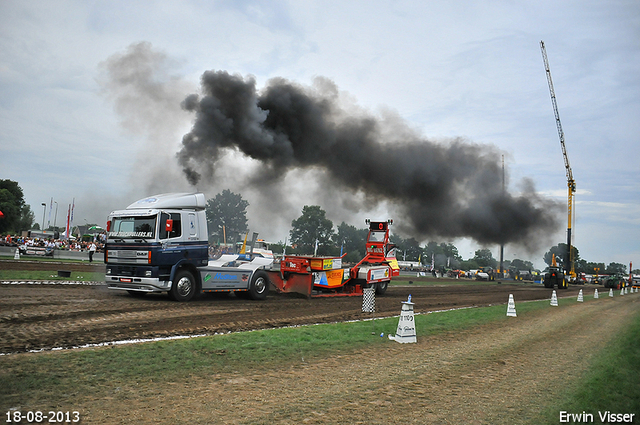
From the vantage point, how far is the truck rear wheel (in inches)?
641

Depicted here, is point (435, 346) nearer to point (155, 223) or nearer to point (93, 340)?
point (93, 340)

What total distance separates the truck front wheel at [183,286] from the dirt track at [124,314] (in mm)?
291

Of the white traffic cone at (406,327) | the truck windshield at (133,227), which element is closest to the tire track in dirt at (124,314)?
the truck windshield at (133,227)

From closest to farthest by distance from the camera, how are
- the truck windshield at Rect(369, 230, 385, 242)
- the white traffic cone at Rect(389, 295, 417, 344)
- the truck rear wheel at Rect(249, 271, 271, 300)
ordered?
1. the white traffic cone at Rect(389, 295, 417, 344)
2. the truck rear wheel at Rect(249, 271, 271, 300)
3. the truck windshield at Rect(369, 230, 385, 242)

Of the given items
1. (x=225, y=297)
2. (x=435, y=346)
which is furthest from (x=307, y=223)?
(x=435, y=346)

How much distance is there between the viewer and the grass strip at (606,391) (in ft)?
18.5

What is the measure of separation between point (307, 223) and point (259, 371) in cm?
6585

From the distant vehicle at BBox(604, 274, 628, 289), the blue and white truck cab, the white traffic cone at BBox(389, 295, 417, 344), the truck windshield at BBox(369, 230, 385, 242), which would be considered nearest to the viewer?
the white traffic cone at BBox(389, 295, 417, 344)

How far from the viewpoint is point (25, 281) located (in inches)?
685

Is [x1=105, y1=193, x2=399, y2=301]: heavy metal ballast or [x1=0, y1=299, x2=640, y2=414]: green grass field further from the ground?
[x1=105, y1=193, x2=399, y2=301]: heavy metal ballast

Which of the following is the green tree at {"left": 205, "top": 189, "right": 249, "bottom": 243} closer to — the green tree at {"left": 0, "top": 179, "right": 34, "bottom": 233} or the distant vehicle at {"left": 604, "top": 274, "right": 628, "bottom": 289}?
the distant vehicle at {"left": 604, "top": 274, "right": 628, "bottom": 289}

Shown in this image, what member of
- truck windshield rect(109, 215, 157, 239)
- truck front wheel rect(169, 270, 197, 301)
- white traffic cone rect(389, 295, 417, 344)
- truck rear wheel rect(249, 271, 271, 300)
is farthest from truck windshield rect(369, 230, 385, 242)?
white traffic cone rect(389, 295, 417, 344)

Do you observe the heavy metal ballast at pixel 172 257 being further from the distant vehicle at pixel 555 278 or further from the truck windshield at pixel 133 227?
the distant vehicle at pixel 555 278

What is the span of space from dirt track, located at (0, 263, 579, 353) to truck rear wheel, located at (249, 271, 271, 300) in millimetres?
A: 364
